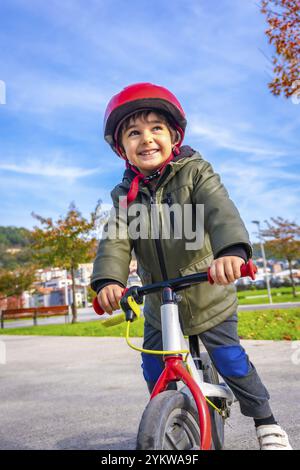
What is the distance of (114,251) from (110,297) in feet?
1.08

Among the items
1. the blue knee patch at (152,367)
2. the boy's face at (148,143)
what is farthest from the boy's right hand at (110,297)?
the boy's face at (148,143)

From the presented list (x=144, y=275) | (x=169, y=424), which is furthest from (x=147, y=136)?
(x=169, y=424)

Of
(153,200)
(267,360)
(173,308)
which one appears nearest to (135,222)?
(153,200)

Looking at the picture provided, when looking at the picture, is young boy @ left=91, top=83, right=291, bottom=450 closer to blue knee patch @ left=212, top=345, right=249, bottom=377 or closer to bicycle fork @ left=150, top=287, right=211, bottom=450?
blue knee patch @ left=212, top=345, right=249, bottom=377

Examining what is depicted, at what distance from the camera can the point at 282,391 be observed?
368 centimetres

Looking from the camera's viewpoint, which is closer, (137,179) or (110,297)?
(110,297)

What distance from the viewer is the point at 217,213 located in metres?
1.93

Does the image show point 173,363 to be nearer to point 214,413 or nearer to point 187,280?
point 187,280

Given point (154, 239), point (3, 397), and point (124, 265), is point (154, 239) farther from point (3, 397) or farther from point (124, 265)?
point (3, 397)

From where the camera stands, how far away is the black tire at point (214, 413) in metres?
1.94

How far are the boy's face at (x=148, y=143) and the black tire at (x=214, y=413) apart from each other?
95cm

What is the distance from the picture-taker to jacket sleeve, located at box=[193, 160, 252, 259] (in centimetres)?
176

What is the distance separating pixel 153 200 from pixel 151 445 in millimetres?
1070

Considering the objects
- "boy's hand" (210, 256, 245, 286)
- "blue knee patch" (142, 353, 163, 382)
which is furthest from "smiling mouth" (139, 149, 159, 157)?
"blue knee patch" (142, 353, 163, 382)
